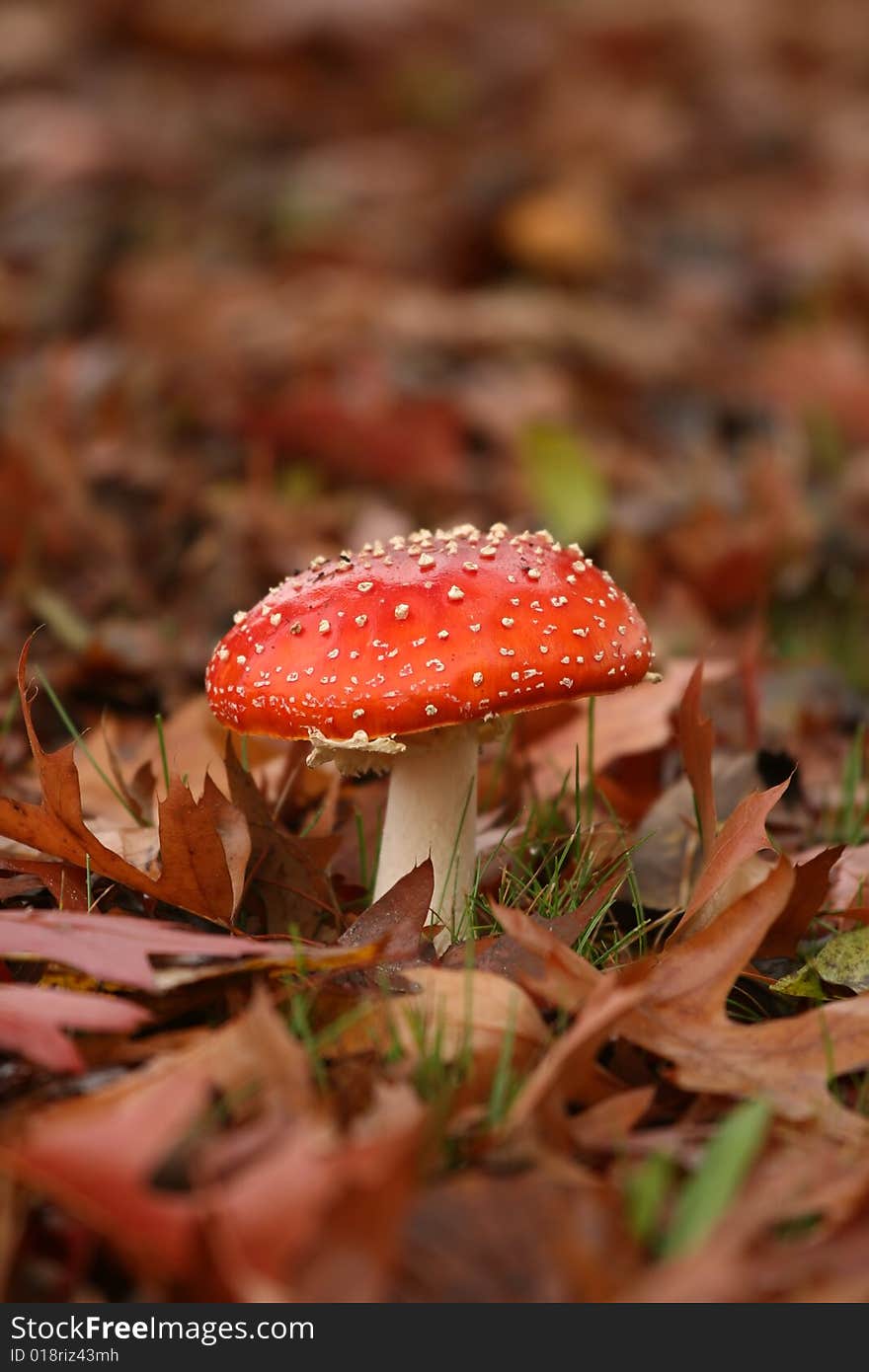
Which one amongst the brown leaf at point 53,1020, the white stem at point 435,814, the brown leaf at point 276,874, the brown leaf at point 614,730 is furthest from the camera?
the brown leaf at point 614,730

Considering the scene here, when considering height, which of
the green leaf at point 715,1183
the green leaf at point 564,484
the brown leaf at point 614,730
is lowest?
the green leaf at point 564,484

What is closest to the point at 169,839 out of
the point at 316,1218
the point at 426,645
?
the point at 426,645

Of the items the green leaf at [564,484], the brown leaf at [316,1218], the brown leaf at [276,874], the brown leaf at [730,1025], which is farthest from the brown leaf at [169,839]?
the green leaf at [564,484]

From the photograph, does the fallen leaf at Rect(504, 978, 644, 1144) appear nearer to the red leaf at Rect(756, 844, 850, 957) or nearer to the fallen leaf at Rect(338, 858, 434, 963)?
the fallen leaf at Rect(338, 858, 434, 963)

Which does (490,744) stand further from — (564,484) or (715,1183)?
(564,484)

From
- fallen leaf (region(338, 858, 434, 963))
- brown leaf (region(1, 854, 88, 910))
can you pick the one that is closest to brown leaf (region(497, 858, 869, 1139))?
fallen leaf (region(338, 858, 434, 963))

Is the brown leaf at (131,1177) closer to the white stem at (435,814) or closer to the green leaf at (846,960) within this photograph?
the white stem at (435,814)
